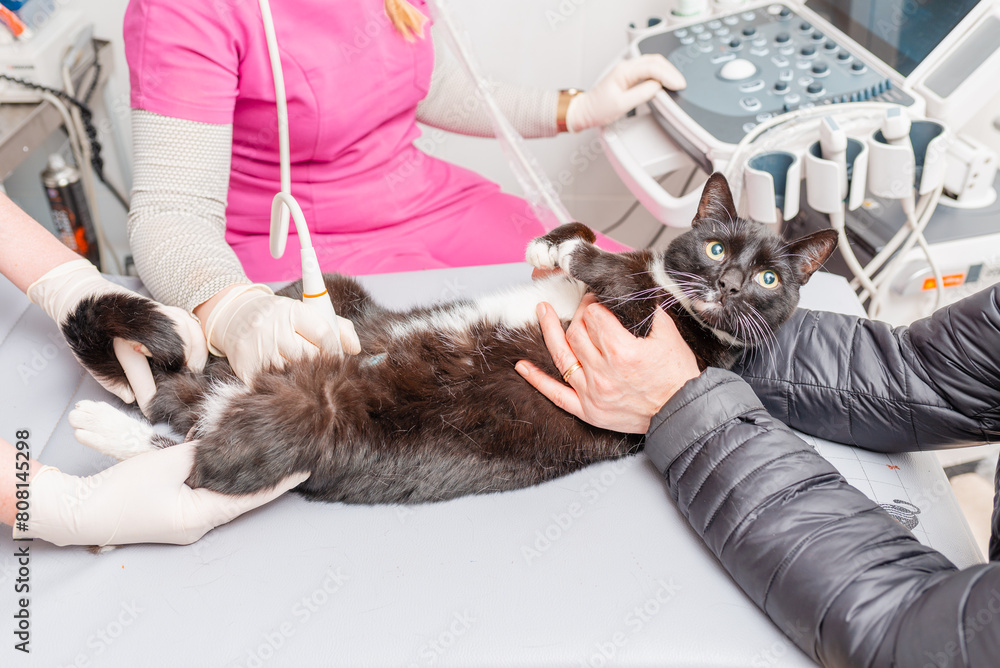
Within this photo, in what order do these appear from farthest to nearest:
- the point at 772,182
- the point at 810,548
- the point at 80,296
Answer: the point at 772,182 → the point at 80,296 → the point at 810,548

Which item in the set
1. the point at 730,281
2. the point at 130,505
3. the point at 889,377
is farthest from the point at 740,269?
the point at 130,505

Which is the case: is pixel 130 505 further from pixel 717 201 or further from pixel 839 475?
pixel 717 201

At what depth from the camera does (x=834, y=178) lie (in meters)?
1.21

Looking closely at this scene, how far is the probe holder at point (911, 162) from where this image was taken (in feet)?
3.90

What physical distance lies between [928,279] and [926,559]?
785 mm

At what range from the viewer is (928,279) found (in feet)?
4.33

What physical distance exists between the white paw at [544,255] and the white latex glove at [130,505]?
612 millimetres

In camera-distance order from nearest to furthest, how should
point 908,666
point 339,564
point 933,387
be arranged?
point 908,666 → point 339,564 → point 933,387

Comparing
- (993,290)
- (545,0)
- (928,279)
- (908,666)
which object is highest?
(545,0)

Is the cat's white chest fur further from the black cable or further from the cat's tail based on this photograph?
the black cable

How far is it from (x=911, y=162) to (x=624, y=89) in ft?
2.16

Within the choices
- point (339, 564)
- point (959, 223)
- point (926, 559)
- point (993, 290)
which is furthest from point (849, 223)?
point (339, 564)

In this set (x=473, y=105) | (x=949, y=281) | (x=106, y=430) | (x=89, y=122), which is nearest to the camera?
(x=106, y=430)

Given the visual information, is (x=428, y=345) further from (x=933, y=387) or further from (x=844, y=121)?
(x=844, y=121)
